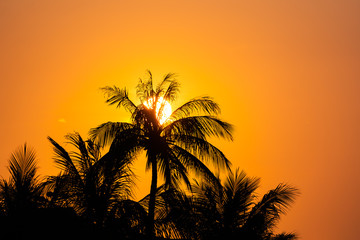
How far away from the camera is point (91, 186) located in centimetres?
1659

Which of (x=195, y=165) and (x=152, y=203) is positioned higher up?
(x=195, y=165)

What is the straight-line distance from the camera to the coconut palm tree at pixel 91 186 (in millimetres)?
16438

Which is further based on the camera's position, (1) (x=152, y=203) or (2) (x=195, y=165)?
(2) (x=195, y=165)

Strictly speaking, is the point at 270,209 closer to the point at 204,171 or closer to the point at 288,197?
the point at 288,197

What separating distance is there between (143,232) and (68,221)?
2.95m

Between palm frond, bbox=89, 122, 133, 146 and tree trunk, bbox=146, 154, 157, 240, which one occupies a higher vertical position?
palm frond, bbox=89, 122, 133, 146

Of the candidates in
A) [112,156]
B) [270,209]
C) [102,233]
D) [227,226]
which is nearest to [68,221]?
[102,233]

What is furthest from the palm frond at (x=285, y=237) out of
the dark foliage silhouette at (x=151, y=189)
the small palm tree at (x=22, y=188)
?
the small palm tree at (x=22, y=188)

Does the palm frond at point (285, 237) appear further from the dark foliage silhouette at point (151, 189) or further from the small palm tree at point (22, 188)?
the small palm tree at point (22, 188)

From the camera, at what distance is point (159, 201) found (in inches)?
741

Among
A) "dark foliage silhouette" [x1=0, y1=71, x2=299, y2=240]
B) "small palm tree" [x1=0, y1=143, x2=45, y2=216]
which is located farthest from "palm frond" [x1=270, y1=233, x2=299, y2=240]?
"small palm tree" [x1=0, y1=143, x2=45, y2=216]

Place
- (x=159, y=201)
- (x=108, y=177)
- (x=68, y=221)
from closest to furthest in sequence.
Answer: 1. (x=68, y=221)
2. (x=108, y=177)
3. (x=159, y=201)

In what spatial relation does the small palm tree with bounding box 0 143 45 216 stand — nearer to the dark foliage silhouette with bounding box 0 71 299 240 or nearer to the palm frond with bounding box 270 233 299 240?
the dark foliage silhouette with bounding box 0 71 299 240

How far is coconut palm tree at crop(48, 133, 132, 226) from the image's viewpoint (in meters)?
16.4
